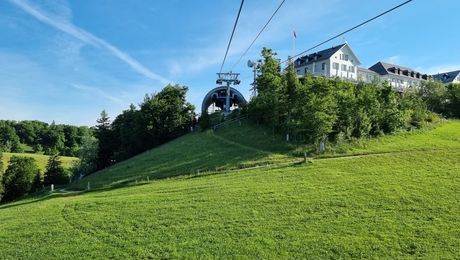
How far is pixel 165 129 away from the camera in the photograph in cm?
7488

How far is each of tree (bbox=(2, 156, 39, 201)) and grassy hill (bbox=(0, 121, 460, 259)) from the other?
103ft

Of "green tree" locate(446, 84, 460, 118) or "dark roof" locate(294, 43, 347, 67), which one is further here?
"dark roof" locate(294, 43, 347, 67)

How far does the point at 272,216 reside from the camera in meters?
22.2

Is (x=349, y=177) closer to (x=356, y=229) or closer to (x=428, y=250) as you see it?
(x=356, y=229)

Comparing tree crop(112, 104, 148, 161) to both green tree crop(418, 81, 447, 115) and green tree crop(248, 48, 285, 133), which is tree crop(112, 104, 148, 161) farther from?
green tree crop(418, 81, 447, 115)

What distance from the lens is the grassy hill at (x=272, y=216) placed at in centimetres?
1820

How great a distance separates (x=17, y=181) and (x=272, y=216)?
53.0 meters

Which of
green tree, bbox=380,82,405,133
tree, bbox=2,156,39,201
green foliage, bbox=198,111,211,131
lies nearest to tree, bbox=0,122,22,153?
tree, bbox=2,156,39,201

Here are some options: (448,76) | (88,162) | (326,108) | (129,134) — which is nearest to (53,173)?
(88,162)

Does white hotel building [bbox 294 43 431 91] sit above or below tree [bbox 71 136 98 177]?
above

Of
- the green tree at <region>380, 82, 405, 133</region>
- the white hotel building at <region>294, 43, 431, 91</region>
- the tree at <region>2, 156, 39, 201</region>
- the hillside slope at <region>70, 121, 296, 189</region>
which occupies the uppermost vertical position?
the white hotel building at <region>294, 43, 431, 91</region>

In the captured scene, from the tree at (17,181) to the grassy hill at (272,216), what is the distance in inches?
1233

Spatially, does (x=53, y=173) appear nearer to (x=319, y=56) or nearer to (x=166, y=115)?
(x=166, y=115)

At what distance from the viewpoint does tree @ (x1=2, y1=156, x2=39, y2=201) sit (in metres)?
60.7
